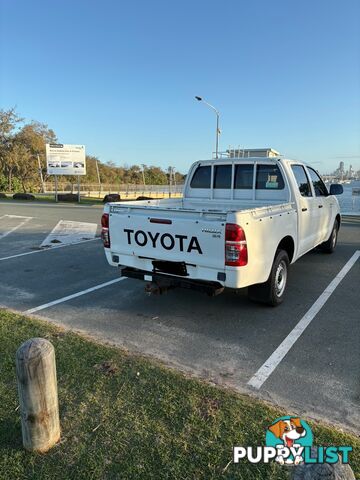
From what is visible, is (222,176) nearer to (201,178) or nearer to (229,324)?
(201,178)

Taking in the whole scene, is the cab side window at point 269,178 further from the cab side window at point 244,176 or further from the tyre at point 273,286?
the tyre at point 273,286

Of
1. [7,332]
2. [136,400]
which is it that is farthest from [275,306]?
[7,332]

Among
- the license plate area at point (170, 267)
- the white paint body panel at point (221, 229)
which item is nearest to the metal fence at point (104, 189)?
the white paint body panel at point (221, 229)

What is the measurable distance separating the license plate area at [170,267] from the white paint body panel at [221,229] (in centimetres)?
6

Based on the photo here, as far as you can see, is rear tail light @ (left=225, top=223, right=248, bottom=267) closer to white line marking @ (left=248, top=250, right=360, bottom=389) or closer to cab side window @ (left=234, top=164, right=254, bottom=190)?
white line marking @ (left=248, top=250, right=360, bottom=389)

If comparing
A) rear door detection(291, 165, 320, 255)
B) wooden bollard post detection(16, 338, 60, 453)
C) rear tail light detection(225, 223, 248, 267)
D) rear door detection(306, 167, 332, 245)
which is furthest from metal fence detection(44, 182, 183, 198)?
wooden bollard post detection(16, 338, 60, 453)

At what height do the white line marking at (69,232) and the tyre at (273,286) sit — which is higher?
the tyre at (273,286)

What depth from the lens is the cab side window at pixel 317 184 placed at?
6.79m

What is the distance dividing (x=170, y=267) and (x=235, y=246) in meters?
0.94

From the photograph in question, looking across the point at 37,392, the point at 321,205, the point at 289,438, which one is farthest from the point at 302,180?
the point at 37,392

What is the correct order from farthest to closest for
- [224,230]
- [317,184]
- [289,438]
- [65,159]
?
[65,159] → [317,184] → [224,230] → [289,438]

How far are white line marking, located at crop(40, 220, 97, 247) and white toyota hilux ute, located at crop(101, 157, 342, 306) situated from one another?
5274mm

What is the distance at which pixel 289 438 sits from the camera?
2.56 meters

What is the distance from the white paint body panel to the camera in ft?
13.5
